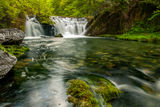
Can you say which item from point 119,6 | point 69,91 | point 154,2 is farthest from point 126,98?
point 119,6

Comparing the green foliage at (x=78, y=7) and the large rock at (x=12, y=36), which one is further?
the green foliage at (x=78, y=7)

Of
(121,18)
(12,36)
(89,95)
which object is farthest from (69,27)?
(89,95)

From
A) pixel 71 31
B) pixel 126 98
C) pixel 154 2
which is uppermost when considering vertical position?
pixel 154 2

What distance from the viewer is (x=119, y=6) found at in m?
17.8

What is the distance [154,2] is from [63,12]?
28.8 meters

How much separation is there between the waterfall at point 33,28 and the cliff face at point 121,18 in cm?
923

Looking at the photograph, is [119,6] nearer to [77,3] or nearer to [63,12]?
[77,3]

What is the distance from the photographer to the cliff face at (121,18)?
16.1 meters

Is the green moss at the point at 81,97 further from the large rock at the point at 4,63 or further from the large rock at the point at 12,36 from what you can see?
the large rock at the point at 12,36

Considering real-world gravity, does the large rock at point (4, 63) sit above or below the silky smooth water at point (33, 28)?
below

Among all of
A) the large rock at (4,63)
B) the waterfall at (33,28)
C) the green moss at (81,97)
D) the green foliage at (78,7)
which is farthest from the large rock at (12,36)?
the green foliage at (78,7)

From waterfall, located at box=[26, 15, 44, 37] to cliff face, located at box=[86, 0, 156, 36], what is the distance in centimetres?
923

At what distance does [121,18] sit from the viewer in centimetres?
1733

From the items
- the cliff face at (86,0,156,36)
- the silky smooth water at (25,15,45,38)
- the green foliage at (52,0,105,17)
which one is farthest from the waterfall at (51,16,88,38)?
the green foliage at (52,0,105,17)
